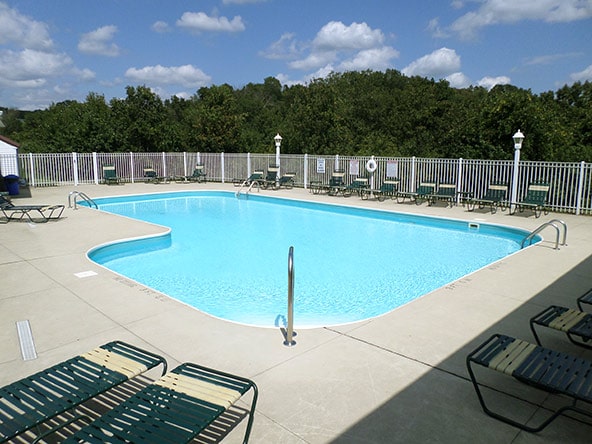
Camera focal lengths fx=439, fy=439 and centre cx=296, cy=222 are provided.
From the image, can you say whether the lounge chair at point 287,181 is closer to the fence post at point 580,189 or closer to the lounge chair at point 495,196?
the lounge chair at point 495,196

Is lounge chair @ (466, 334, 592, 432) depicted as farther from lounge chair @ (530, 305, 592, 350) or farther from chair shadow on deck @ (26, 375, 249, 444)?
chair shadow on deck @ (26, 375, 249, 444)

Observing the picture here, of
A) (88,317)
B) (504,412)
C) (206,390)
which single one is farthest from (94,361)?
(504,412)

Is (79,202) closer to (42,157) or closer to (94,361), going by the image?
(42,157)

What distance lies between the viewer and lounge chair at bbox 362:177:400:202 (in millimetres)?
15990

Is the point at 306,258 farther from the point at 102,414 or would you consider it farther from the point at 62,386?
the point at 62,386

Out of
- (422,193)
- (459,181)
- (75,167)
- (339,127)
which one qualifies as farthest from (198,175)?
(459,181)

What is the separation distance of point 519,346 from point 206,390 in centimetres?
241

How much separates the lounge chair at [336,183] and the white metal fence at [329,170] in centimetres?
42

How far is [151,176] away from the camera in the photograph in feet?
70.3

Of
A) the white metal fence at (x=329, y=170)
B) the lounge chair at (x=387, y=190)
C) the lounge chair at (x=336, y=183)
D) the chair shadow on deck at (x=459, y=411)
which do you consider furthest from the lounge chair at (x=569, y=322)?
the lounge chair at (x=336, y=183)

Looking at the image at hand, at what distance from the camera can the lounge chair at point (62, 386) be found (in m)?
2.61

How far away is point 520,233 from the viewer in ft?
35.5

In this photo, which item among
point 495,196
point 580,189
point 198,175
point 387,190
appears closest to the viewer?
point 580,189

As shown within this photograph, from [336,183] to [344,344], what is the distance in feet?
42.7
